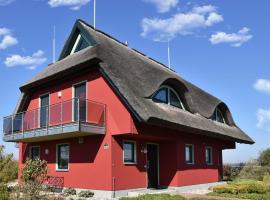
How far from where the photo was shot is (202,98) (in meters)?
26.0

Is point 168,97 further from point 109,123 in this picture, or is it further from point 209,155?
point 209,155

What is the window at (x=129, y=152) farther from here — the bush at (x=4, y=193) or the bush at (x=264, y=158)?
the bush at (x=264, y=158)

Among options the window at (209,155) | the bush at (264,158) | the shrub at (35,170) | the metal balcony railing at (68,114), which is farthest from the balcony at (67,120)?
the bush at (264,158)

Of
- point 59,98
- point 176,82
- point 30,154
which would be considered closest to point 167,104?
point 176,82

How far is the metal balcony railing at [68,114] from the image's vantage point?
1714 centimetres

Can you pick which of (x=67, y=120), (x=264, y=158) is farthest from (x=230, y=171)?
(x=67, y=120)

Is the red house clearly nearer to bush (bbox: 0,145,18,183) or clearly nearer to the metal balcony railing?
the metal balcony railing

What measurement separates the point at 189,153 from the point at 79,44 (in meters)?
9.19

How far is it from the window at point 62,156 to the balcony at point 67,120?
3.42 feet

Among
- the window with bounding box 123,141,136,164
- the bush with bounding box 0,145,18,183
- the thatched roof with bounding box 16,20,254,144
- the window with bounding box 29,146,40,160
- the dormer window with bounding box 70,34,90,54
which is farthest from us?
the window with bounding box 29,146,40,160

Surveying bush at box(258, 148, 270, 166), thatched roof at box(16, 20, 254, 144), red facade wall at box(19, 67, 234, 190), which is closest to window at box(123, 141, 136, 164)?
red facade wall at box(19, 67, 234, 190)

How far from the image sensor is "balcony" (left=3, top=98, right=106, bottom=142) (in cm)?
1679

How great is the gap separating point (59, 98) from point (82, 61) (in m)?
3.38

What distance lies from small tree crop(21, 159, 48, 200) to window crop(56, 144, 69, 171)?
11.9 feet
